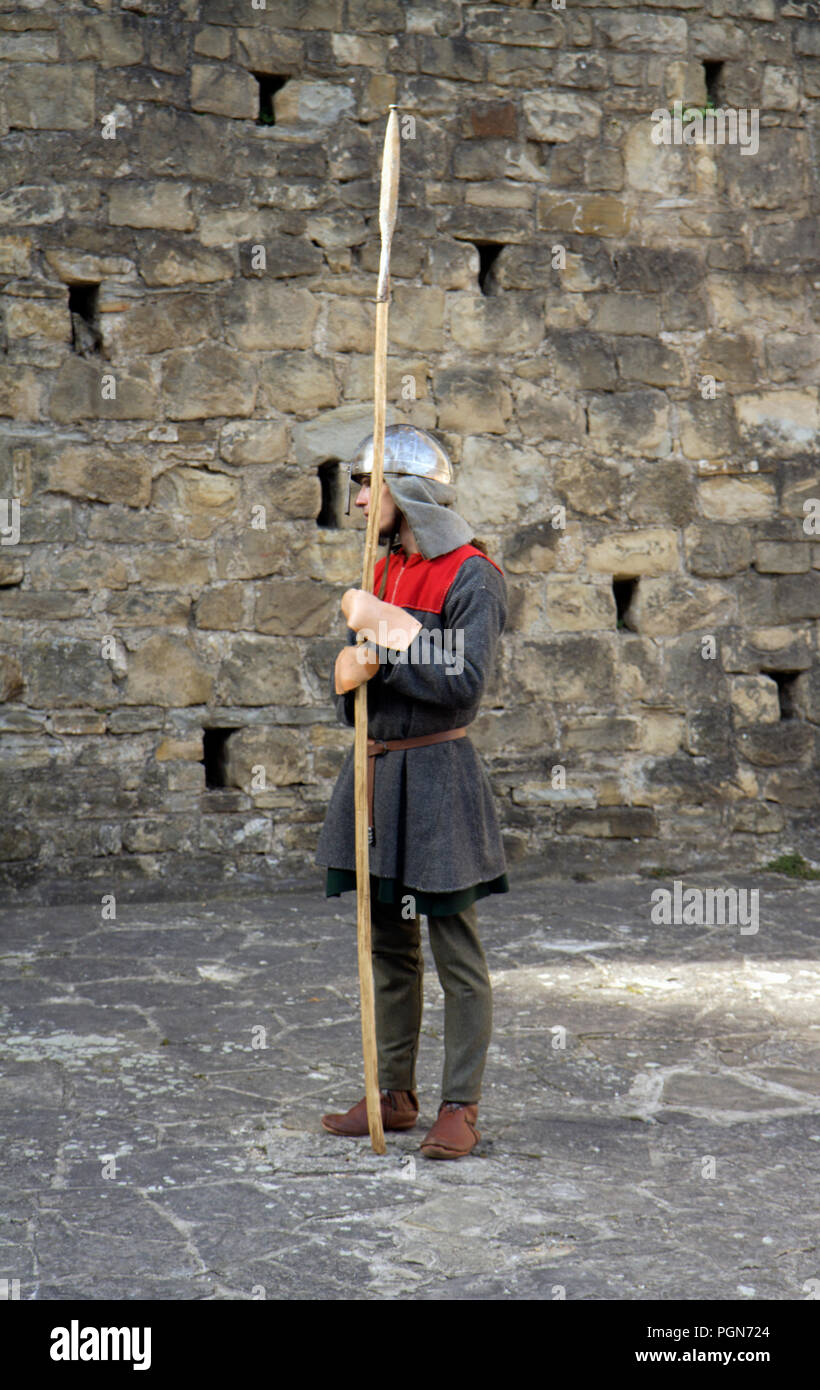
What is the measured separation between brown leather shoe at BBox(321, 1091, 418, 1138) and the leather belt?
59cm

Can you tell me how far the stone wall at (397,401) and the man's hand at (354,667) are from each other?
8.60 ft

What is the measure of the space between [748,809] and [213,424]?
2780mm

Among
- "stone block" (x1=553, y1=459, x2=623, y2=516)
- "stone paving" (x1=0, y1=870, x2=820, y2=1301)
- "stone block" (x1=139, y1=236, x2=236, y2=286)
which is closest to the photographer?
"stone paving" (x1=0, y1=870, x2=820, y2=1301)

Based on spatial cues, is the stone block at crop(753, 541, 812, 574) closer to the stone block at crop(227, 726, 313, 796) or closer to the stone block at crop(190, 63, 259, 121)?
the stone block at crop(227, 726, 313, 796)

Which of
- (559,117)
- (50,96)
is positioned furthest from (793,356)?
(50,96)

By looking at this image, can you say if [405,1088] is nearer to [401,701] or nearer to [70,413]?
[401,701]

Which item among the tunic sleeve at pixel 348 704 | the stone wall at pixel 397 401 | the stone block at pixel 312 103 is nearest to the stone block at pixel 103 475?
the stone wall at pixel 397 401

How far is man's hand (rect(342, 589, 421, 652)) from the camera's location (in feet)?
9.57

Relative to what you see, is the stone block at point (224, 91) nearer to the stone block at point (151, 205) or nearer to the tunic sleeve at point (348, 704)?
the stone block at point (151, 205)

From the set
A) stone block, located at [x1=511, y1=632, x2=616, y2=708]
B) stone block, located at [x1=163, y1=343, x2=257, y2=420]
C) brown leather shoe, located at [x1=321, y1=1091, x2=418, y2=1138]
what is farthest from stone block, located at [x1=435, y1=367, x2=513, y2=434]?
brown leather shoe, located at [x1=321, y1=1091, x2=418, y2=1138]

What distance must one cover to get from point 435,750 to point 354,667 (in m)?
0.26

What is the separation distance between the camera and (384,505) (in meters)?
3.09

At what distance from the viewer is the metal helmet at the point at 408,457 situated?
121 inches

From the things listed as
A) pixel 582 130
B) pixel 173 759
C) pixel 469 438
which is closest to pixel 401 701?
pixel 173 759
